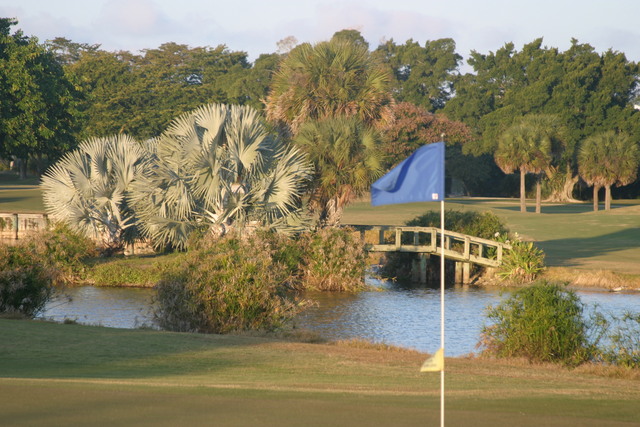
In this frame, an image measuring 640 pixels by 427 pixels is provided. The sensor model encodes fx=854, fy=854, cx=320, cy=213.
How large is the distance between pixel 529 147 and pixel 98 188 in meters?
42.1

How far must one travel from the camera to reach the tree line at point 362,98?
115ft

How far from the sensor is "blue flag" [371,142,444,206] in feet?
32.6

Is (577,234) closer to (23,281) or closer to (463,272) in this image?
(463,272)

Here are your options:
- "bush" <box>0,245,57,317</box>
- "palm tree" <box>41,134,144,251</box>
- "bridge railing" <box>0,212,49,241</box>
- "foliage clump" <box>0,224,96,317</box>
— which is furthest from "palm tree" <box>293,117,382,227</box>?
"bush" <box>0,245,57,317</box>

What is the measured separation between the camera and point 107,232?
32406 mm

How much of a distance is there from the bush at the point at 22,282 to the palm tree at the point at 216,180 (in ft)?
32.1

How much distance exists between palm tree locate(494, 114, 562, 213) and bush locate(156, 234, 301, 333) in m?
50.5

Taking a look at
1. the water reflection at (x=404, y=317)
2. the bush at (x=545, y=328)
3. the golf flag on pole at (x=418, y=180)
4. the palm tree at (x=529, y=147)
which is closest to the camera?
the golf flag on pole at (x=418, y=180)

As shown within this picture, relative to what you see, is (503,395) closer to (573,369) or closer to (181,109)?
(573,369)

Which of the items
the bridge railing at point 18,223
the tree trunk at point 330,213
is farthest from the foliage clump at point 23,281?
the bridge railing at point 18,223

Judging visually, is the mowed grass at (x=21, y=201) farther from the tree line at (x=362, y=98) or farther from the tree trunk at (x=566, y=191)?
the tree trunk at (x=566, y=191)

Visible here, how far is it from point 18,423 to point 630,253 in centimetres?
3649

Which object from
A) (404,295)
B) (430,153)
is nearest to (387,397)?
(430,153)

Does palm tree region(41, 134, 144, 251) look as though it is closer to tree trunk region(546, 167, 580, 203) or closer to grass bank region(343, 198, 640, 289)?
grass bank region(343, 198, 640, 289)
